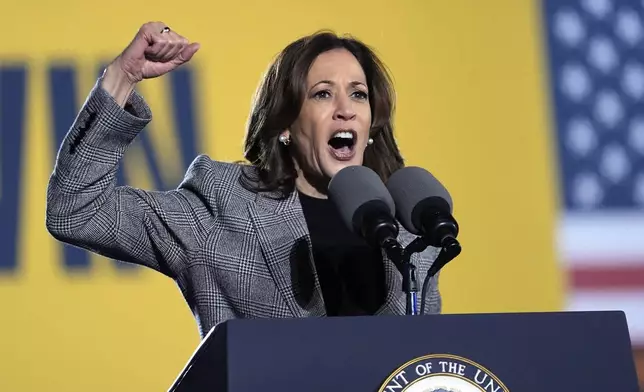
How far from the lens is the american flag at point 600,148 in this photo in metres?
2.96

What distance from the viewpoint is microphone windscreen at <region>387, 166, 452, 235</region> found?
1.29 meters

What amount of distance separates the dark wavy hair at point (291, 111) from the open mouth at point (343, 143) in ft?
0.32

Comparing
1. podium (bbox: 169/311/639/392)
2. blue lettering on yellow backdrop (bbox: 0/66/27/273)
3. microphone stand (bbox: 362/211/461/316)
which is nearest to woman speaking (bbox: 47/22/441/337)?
microphone stand (bbox: 362/211/461/316)

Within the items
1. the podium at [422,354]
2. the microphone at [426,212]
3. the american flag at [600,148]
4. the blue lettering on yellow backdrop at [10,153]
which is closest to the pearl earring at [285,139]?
the microphone at [426,212]

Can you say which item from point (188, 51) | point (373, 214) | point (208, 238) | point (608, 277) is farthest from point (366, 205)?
point (608, 277)

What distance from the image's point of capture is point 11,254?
267 cm

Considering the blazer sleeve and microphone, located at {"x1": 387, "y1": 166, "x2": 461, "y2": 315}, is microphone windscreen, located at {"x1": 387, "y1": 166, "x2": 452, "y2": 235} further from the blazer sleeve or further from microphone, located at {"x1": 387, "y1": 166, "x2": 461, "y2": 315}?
the blazer sleeve

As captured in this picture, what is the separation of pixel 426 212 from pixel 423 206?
0.01 meters

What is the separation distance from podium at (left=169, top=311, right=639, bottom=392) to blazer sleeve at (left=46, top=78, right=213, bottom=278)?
0.52 m

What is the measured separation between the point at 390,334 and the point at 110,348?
170 cm

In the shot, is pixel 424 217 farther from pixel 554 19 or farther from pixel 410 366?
pixel 554 19

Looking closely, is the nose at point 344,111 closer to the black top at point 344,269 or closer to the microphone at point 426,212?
the black top at point 344,269

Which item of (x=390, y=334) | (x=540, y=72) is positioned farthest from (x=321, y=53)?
(x=540, y=72)

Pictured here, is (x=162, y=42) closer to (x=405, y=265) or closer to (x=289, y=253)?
(x=289, y=253)
